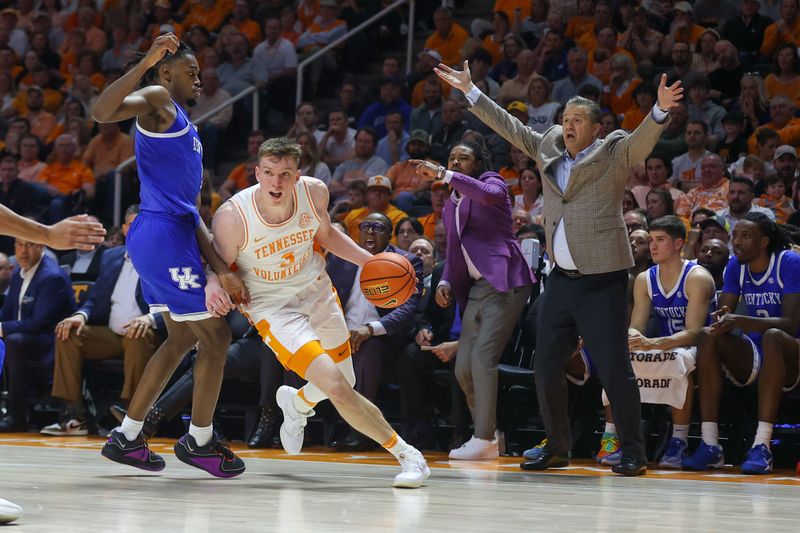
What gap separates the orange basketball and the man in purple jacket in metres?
1.54

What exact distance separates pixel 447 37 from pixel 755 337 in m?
6.06

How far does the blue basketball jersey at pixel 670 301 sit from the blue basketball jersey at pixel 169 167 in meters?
2.89

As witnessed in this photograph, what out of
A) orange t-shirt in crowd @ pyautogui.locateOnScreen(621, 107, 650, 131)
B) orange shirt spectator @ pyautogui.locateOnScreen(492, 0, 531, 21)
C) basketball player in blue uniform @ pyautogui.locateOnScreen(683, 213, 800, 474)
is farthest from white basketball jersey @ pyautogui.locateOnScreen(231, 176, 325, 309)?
orange shirt spectator @ pyautogui.locateOnScreen(492, 0, 531, 21)

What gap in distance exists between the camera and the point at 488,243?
22.2 ft

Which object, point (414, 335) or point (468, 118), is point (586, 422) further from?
point (468, 118)

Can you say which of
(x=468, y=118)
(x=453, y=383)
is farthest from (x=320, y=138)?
(x=453, y=383)

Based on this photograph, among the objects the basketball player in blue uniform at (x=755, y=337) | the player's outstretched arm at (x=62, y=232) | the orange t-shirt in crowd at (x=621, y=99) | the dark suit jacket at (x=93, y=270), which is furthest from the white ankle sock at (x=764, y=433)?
the dark suit jacket at (x=93, y=270)

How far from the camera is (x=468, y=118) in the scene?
33.4 ft

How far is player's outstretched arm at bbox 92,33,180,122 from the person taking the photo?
4.64 metres

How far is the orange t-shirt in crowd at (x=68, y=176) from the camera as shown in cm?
1154

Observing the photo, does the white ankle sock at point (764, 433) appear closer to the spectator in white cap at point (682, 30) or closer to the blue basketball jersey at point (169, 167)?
the blue basketball jersey at point (169, 167)

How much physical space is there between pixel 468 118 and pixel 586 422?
3.94 m

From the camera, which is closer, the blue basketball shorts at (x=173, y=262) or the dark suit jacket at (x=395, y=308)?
the blue basketball shorts at (x=173, y=262)

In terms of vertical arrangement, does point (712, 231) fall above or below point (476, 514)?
above
